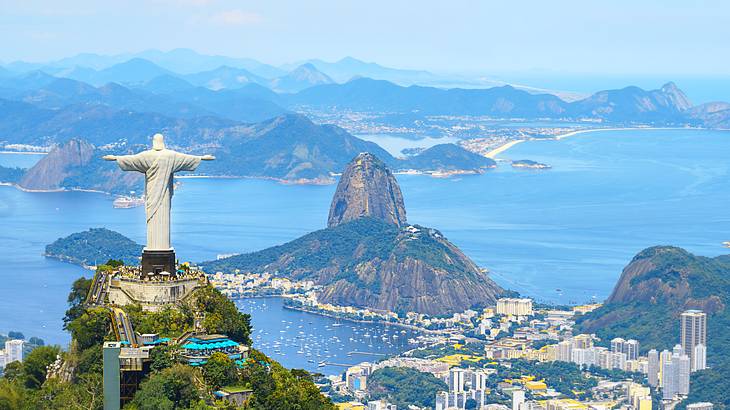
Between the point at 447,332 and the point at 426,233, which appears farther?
the point at 426,233

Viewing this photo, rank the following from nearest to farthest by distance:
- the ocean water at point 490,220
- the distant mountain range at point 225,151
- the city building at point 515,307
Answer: the city building at point 515,307 < the ocean water at point 490,220 < the distant mountain range at point 225,151

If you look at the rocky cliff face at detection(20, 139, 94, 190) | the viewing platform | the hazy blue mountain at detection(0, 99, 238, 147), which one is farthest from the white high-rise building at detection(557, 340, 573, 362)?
the hazy blue mountain at detection(0, 99, 238, 147)

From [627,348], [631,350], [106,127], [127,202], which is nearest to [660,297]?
[627,348]

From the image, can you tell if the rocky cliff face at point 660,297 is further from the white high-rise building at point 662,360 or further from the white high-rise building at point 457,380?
the white high-rise building at point 457,380

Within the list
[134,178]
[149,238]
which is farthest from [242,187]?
[149,238]

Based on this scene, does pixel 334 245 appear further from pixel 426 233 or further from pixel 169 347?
pixel 169 347

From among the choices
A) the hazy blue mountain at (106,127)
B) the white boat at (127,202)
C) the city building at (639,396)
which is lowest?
the city building at (639,396)

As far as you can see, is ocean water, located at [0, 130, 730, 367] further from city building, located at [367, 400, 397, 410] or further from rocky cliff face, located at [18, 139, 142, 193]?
city building, located at [367, 400, 397, 410]

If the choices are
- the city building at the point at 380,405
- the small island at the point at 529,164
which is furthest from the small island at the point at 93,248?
the small island at the point at 529,164
